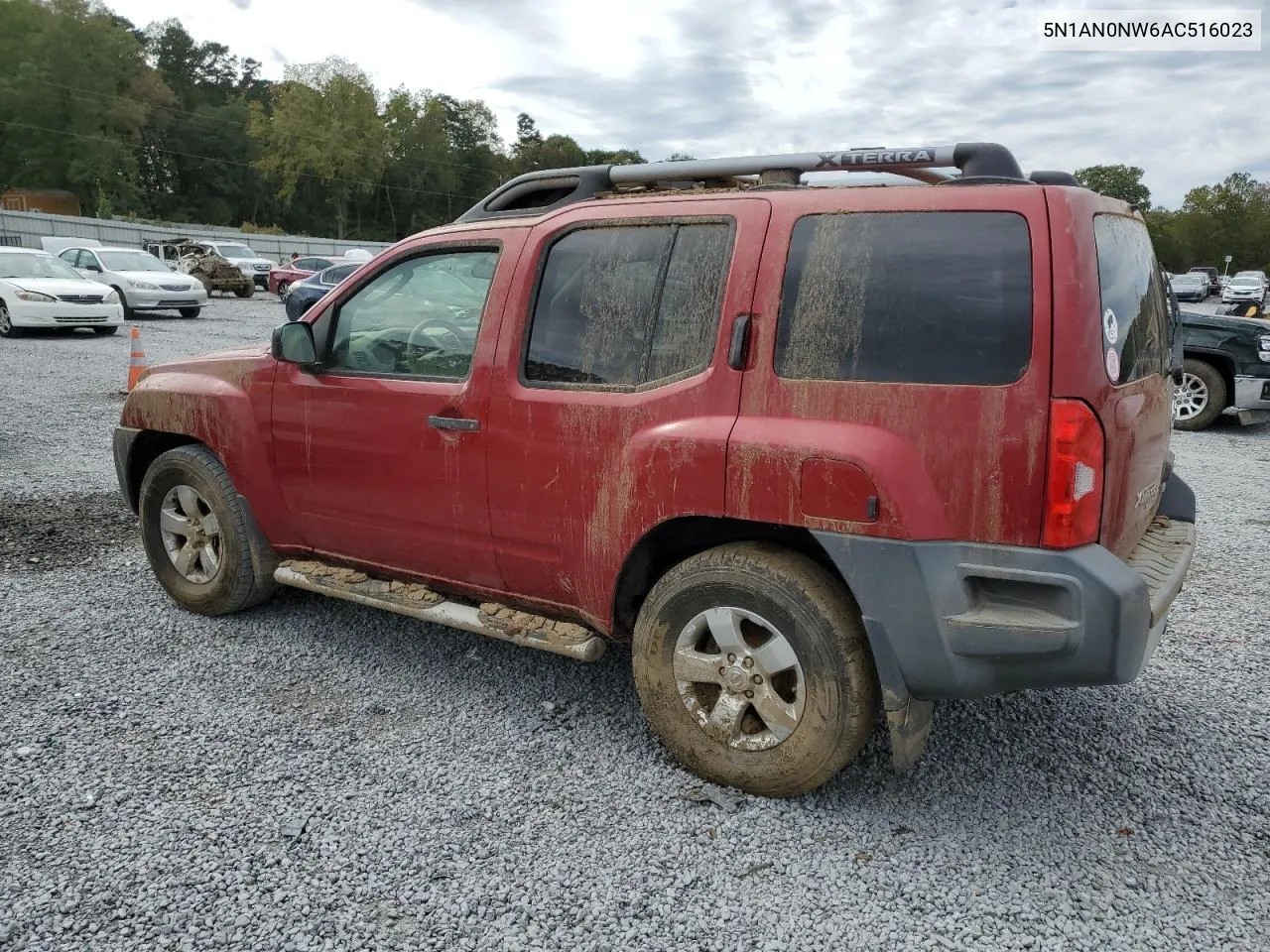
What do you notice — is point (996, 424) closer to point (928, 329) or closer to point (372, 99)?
point (928, 329)

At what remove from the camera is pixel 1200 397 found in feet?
33.0

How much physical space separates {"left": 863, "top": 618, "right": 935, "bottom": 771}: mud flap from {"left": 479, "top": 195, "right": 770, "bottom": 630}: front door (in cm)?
62

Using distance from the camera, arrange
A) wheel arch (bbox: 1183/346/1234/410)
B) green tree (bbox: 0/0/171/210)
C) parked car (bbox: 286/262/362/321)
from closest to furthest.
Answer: wheel arch (bbox: 1183/346/1234/410), parked car (bbox: 286/262/362/321), green tree (bbox: 0/0/171/210)

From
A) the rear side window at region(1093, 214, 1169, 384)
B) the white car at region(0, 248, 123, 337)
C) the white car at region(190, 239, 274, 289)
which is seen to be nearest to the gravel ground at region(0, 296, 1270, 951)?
the rear side window at region(1093, 214, 1169, 384)

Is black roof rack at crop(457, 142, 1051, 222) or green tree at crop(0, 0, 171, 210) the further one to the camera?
green tree at crop(0, 0, 171, 210)

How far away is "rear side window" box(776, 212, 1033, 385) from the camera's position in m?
2.54

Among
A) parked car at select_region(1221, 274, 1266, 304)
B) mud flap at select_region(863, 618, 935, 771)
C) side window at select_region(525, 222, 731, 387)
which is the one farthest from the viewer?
parked car at select_region(1221, 274, 1266, 304)

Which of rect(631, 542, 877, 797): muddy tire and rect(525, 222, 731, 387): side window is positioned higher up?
rect(525, 222, 731, 387): side window

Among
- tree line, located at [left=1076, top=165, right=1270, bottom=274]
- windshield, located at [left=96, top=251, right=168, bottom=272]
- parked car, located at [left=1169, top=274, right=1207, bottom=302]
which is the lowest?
windshield, located at [left=96, top=251, right=168, bottom=272]

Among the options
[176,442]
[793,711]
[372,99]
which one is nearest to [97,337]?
[176,442]

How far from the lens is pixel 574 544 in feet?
10.7

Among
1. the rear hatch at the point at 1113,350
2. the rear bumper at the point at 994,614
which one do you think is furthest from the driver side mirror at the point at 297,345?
the rear hatch at the point at 1113,350

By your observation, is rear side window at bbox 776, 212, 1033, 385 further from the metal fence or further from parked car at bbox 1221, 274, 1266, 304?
parked car at bbox 1221, 274, 1266, 304

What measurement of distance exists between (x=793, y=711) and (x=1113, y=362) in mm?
1349
